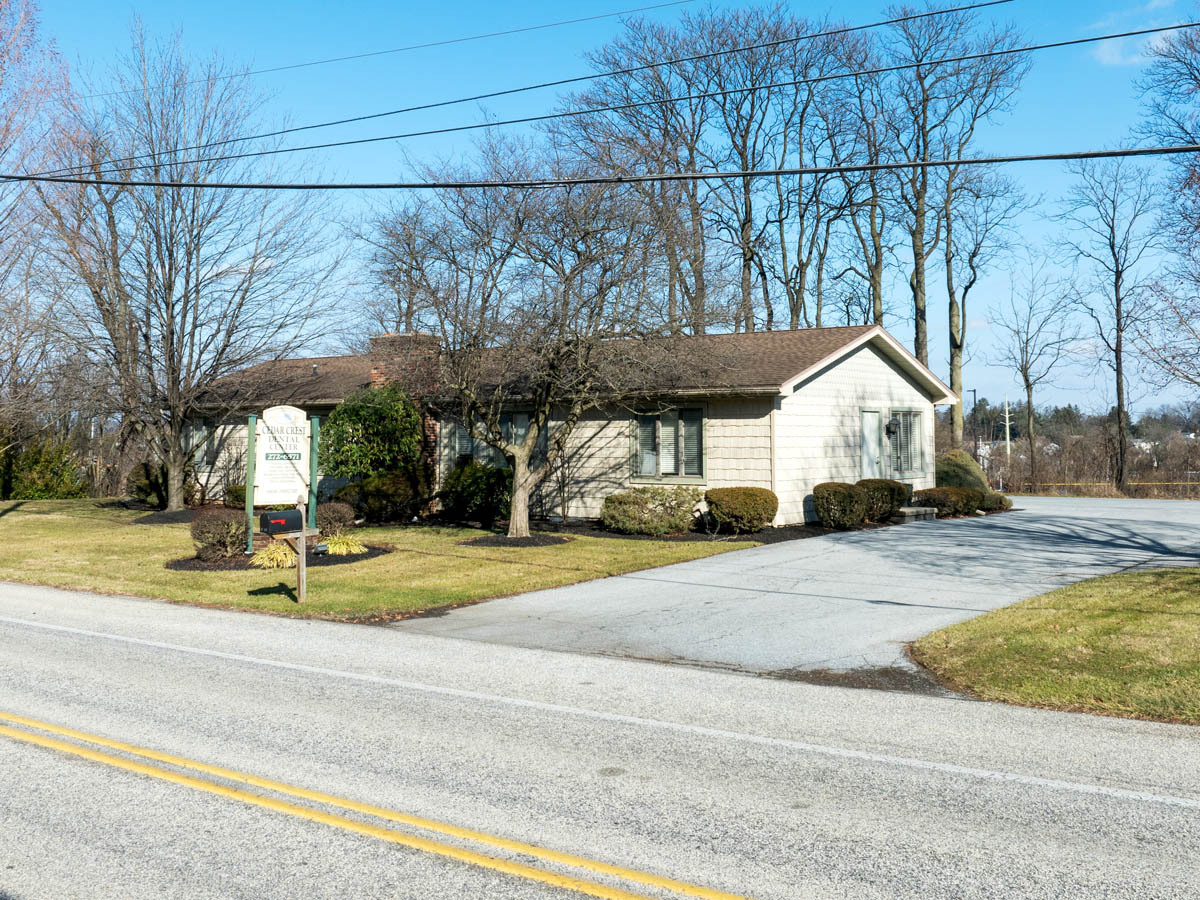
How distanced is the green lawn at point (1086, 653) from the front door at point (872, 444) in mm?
12065

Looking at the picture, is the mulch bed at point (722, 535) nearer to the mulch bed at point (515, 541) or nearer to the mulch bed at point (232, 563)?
the mulch bed at point (515, 541)

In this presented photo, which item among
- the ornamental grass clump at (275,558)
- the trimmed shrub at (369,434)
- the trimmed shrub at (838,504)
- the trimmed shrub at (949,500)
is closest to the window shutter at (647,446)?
the trimmed shrub at (838,504)

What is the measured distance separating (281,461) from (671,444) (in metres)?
10.3

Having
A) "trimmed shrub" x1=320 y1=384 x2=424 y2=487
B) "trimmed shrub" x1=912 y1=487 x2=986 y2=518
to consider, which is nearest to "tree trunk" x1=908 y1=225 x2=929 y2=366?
"trimmed shrub" x1=912 y1=487 x2=986 y2=518

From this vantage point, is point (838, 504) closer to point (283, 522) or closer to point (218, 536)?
point (218, 536)

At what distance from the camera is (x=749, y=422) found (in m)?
21.3

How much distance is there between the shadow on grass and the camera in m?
13.8

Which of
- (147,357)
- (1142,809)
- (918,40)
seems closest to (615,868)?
(1142,809)

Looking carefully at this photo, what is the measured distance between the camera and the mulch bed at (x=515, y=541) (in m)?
19.1

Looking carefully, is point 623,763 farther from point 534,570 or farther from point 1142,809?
point 534,570

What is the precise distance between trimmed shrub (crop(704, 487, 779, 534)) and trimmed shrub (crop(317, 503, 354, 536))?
721 centimetres

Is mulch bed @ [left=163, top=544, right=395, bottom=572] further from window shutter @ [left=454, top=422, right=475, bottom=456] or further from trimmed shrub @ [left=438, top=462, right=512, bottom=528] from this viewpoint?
window shutter @ [left=454, top=422, right=475, bottom=456]

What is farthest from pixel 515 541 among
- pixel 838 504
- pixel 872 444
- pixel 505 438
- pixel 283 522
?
pixel 872 444

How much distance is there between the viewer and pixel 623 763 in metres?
6.32
